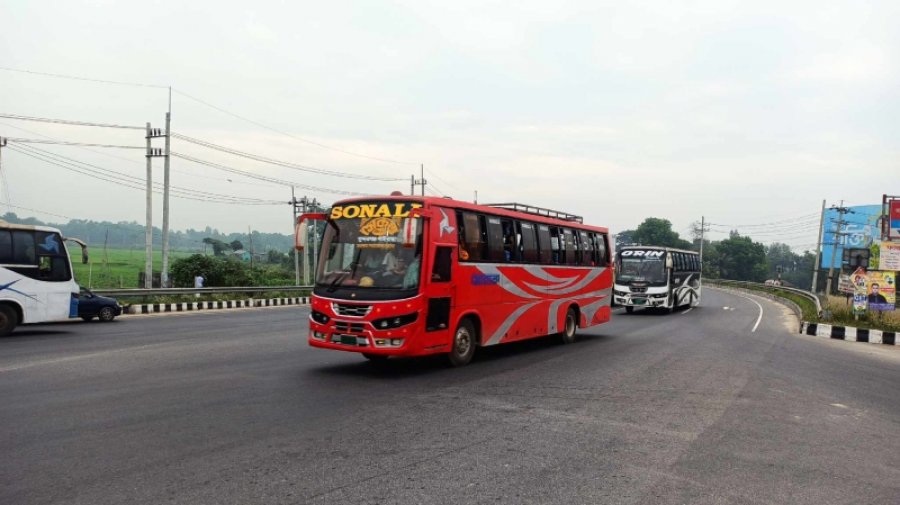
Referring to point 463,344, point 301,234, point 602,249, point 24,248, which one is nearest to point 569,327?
point 602,249

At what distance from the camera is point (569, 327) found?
49.8 feet

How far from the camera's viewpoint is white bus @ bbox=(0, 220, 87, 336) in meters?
14.5

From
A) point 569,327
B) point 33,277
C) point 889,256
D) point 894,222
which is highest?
point 894,222

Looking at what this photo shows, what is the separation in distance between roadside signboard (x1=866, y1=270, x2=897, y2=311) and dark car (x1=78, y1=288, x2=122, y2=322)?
963 inches

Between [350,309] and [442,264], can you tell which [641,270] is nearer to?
Result: [442,264]

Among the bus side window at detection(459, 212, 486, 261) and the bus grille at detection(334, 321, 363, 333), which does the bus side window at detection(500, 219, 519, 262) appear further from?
the bus grille at detection(334, 321, 363, 333)

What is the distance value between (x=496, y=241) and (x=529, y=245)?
1444mm

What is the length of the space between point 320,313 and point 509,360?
382 cm

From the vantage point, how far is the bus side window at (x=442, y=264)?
32.4 feet

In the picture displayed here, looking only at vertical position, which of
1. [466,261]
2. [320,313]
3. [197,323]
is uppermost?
[466,261]

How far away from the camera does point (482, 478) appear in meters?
4.95

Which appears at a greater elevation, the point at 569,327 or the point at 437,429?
the point at 569,327

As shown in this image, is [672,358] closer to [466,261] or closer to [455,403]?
[466,261]

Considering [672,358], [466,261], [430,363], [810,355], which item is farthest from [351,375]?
[810,355]
